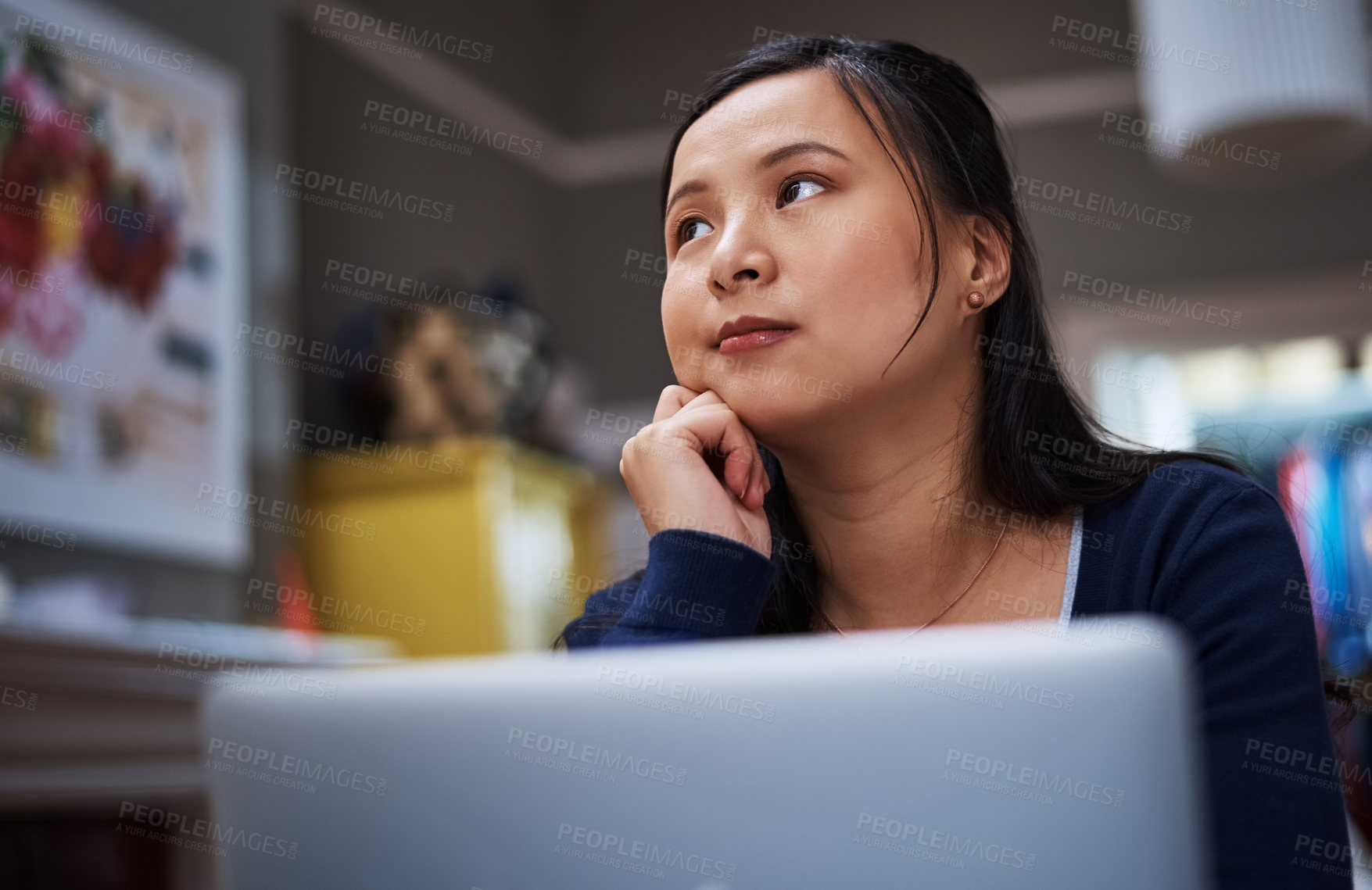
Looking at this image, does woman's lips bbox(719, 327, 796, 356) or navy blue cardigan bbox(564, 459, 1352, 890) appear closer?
navy blue cardigan bbox(564, 459, 1352, 890)

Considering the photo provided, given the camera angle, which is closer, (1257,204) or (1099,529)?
(1099,529)

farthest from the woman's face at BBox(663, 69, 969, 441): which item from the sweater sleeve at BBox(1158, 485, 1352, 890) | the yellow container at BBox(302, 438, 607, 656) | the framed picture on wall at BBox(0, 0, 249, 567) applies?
the yellow container at BBox(302, 438, 607, 656)

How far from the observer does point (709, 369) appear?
1099 millimetres

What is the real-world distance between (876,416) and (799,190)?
8.0 inches

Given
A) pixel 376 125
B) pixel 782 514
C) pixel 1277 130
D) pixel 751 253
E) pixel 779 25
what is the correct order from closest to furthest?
1. pixel 751 253
2. pixel 782 514
3. pixel 1277 130
4. pixel 376 125
5. pixel 779 25

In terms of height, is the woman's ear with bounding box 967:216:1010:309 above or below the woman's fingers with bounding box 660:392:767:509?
above

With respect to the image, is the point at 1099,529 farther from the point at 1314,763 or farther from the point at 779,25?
the point at 779,25

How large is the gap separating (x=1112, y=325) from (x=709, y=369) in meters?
4.39

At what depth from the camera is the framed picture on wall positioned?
2.62 m

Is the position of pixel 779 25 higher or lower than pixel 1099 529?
higher

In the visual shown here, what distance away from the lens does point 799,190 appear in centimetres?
105

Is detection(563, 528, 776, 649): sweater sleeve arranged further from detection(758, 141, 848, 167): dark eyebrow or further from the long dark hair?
detection(758, 141, 848, 167): dark eyebrow

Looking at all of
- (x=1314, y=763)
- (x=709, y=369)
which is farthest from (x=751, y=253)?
(x=1314, y=763)

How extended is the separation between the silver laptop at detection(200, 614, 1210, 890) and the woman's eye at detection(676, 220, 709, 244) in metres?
0.61
